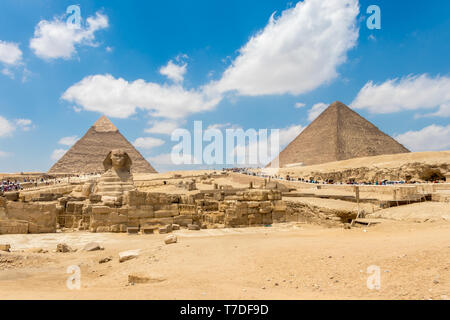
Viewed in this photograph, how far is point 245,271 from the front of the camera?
13.1 ft

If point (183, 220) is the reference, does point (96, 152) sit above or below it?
above

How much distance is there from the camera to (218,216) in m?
9.23

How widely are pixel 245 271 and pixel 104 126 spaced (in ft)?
295

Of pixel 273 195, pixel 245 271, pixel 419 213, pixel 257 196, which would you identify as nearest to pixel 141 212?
pixel 257 196

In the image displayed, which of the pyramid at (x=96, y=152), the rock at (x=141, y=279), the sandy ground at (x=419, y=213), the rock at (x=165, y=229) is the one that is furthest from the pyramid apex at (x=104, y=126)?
the rock at (x=141, y=279)

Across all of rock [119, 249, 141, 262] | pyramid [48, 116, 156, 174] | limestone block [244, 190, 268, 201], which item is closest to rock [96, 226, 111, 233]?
rock [119, 249, 141, 262]

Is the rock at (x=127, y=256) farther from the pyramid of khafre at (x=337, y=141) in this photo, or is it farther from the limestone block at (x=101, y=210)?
the pyramid of khafre at (x=337, y=141)

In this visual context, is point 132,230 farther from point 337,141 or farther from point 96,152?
point 96,152

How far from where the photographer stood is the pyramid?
75.4m

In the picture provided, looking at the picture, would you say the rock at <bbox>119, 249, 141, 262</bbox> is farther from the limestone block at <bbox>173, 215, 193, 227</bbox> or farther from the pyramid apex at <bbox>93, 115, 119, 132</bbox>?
the pyramid apex at <bbox>93, 115, 119, 132</bbox>

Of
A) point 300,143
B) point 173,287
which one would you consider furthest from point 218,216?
point 300,143

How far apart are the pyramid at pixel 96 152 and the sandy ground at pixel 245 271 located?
229 feet

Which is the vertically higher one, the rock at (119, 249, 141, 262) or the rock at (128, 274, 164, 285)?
the rock at (128, 274, 164, 285)
